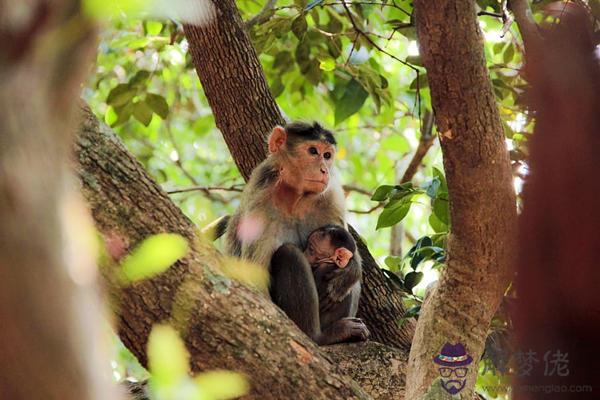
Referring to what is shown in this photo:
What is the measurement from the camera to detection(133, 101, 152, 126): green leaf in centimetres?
663

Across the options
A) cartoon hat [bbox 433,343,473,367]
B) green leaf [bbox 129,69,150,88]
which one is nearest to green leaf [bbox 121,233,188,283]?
cartoon hat [bbox 433,343,473,367]

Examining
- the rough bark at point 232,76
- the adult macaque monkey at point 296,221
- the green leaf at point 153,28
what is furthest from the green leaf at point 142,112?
the adult macaque monkey at point 296,221

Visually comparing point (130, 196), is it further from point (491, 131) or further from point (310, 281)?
point (310, 281)

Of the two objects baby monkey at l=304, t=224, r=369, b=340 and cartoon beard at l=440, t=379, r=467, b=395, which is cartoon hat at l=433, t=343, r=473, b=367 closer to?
cartoon beard at l=440, t=379, r=467, b=395

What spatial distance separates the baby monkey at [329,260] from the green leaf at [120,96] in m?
1.93

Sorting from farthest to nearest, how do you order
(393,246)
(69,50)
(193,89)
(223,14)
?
(193,89) → (393,246) → (223,14) → (69,50)

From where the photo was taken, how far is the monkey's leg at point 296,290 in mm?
5598

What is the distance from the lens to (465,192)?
3.53 meters

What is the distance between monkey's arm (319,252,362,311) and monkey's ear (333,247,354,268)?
0.10ft

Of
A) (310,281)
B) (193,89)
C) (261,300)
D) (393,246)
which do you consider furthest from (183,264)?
(193,89)

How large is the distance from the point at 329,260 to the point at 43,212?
494 centimetres

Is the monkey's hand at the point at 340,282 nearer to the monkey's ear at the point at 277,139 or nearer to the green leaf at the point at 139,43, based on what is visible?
the monkey's ear at the point at 277,139

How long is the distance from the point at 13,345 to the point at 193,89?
32.6 ft

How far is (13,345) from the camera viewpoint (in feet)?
3.32
